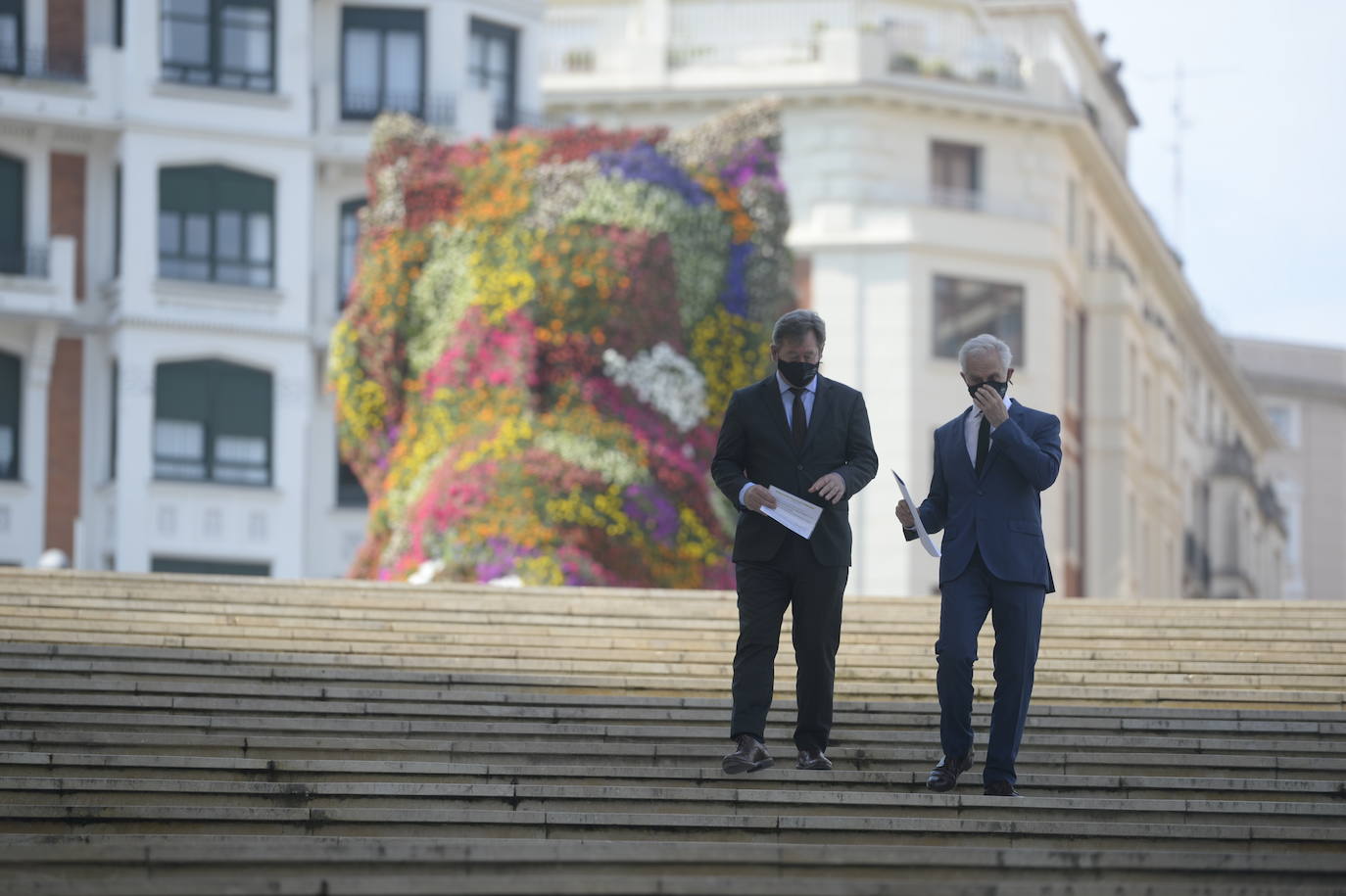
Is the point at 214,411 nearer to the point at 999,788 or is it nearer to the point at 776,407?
the point at 776,407

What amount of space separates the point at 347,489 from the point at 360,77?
24.3ft

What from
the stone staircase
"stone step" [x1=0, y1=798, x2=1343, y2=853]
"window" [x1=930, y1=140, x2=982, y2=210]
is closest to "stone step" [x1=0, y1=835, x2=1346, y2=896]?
the stone staircase

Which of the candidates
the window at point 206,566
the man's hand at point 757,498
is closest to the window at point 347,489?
the window at point 206,566

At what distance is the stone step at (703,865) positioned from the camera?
28.4 feet

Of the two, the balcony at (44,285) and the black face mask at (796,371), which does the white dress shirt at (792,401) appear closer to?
the black face mask at (796,371)

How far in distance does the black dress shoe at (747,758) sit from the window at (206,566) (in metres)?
34.1

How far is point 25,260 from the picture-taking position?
45844 millimetres

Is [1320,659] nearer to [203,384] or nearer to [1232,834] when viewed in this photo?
[1232,834]

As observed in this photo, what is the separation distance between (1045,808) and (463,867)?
268cm

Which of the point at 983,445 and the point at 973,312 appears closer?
the point at 983,445

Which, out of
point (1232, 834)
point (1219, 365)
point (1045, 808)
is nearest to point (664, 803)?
point (1045, 808)

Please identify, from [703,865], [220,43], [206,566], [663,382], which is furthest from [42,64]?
[703,865]

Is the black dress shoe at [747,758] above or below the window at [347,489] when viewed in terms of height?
below

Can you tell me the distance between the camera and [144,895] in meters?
8.37
